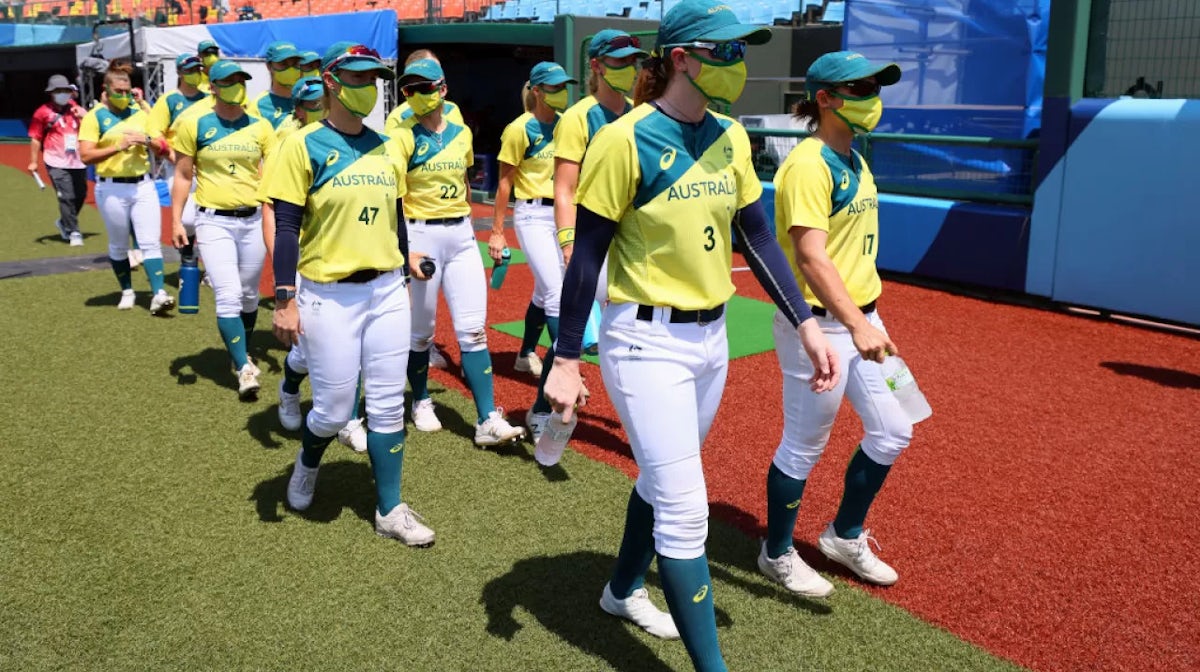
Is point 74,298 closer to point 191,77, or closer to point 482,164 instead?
point 191,77

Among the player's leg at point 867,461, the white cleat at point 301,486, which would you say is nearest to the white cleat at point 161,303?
the white cleat at point 301,486

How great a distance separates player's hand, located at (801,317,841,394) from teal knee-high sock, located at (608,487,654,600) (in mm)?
775

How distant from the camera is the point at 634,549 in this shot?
3.81 meters

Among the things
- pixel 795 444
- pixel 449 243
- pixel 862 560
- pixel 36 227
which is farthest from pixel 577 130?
pixel 36 227

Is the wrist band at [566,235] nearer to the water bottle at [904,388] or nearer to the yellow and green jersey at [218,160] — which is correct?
the water bottle at [904,388]

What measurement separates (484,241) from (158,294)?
6031 millimetres

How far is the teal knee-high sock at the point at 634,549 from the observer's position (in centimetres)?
370

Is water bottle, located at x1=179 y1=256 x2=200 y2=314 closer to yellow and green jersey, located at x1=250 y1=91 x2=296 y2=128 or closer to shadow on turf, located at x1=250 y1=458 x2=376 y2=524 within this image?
yellow and green jersey, located at x1=250 y1=91 x2=296 y2=128

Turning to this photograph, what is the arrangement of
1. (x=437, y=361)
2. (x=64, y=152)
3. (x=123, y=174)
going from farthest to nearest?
1. (x=64, y=152)
2. (x=123, y=174)
3. (x=437, y=361)

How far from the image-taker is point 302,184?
451cm

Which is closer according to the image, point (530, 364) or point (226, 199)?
point (226, 199)

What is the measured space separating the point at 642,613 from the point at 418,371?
10.1 ft

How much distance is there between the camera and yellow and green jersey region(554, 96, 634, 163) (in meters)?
5.66

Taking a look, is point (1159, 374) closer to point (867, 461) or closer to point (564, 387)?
point (867, 461)
